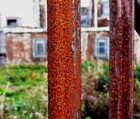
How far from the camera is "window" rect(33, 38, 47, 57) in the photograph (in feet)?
36.2

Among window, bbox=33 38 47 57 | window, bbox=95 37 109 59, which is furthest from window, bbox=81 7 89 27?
window, bbox=33 38 47 57

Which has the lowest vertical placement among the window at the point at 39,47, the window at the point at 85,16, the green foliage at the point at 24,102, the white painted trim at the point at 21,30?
the green foliage at the point at 24,102

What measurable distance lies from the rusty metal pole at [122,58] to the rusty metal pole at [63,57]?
4.4 inches

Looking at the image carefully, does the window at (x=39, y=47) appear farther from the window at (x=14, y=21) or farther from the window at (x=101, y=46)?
the window at (x=14, y=21)

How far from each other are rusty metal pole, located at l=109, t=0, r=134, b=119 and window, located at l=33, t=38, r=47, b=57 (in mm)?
10393

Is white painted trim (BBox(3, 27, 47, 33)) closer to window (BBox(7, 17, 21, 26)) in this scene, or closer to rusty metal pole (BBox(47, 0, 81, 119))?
window (BBox(7, 17, 21, 26))

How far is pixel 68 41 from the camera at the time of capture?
65 cm

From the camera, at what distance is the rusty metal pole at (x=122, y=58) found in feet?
2.34

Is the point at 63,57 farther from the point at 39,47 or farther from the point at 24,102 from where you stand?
the point at 39,47

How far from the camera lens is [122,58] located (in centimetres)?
71

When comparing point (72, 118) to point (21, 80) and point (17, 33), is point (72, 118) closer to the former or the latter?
point (21, 80)

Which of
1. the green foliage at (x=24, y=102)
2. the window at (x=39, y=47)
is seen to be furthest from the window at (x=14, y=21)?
the green foliage at (x=24, y=102)

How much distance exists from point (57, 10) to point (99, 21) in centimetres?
1116

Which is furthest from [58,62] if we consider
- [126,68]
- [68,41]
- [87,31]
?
[87,31]
